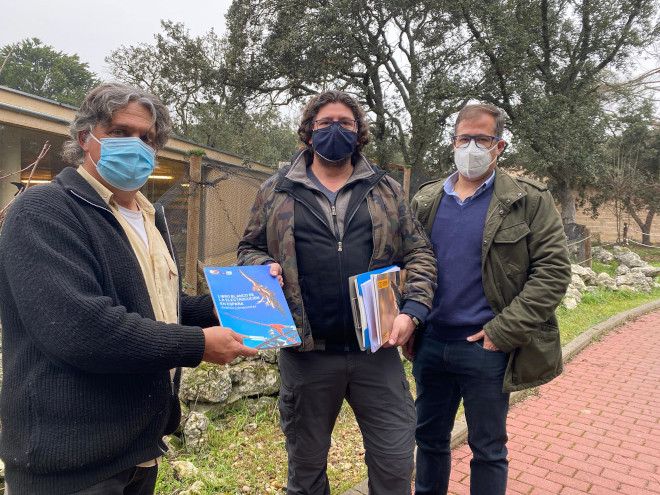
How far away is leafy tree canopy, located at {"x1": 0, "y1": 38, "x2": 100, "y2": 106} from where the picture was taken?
39.4 meters

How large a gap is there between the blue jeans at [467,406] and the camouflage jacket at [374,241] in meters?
0.46

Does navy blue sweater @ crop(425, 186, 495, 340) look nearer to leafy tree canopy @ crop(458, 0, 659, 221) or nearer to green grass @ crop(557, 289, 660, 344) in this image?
green grass @ crop(557, 289, 660, 344)

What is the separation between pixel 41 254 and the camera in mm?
1290

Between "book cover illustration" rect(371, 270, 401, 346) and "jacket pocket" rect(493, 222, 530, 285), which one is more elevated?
"jacket pocket" rect(493, 222, 530, 285)

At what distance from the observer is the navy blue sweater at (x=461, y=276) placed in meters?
2.43

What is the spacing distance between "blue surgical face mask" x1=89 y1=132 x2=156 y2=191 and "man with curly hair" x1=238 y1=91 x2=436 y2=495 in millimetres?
681

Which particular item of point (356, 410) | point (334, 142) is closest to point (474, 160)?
point (334, 142)

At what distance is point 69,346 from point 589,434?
437 cm

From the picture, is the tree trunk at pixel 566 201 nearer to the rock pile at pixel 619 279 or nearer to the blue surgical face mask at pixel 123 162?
the rock pile at pixel 619 279

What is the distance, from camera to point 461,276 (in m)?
2.45

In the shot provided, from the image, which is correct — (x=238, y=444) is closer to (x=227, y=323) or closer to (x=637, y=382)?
(x=227, y=323)

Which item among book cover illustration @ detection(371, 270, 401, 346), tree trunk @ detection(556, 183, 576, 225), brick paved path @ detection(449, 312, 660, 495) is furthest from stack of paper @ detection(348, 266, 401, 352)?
tree trunk @ detection(556, 183, 576, 225)

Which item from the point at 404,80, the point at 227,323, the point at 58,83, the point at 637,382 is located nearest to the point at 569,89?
the point at 404,80

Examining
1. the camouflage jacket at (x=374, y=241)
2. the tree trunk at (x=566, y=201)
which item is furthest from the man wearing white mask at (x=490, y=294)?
the tree trunk at (x=566, y=201)
